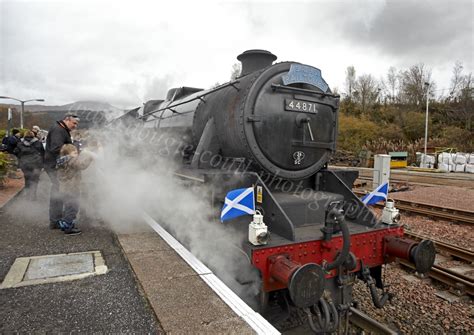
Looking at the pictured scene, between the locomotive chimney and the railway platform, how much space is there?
2.64m

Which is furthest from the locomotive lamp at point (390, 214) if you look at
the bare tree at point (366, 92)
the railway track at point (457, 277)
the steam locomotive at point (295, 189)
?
the bare tree at point (366, 92)

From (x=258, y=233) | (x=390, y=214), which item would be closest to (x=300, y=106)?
(x=390, y=214)

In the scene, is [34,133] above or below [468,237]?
above

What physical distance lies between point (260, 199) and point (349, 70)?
5389 centimetres

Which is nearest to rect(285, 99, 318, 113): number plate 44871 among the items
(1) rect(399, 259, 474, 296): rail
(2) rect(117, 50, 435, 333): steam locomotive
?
(2) rect(117, 50, 435, 333): steam locomotive

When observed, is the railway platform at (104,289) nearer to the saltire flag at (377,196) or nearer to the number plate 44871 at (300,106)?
the number plate 44871 at (300,106)

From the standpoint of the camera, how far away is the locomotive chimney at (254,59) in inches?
181

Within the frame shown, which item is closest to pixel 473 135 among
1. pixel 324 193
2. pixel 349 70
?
pixel 349 70

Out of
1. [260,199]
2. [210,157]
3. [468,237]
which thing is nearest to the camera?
[260,199]

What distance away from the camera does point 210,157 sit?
422cm

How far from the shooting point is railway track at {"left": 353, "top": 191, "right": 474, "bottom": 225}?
7.55m

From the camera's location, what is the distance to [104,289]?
289cm

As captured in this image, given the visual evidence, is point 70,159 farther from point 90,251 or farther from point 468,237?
point 468,237

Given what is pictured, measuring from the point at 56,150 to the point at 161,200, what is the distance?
1738mm
